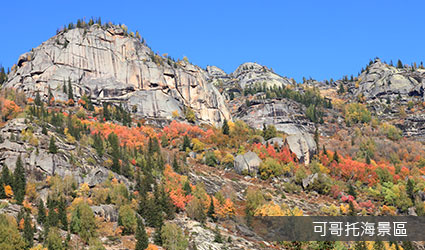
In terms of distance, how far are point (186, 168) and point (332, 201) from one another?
4689cm

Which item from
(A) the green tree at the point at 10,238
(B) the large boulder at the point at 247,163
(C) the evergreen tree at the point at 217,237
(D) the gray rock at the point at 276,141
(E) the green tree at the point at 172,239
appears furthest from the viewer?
(D) the gray rock at the point at 276,141

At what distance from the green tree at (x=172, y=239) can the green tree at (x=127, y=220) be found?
7.21 metres

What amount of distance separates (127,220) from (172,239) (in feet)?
39.3

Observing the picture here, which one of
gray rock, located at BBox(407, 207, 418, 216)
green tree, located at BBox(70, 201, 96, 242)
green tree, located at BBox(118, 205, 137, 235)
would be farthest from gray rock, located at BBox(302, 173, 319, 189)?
green tree, located at BBox(70, 201, 96, 242)

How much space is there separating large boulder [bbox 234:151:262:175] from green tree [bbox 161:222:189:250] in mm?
66539

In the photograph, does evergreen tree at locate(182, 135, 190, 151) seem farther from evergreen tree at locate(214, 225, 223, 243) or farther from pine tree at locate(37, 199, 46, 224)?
pine tree at locate(37, 199, 46, 224)

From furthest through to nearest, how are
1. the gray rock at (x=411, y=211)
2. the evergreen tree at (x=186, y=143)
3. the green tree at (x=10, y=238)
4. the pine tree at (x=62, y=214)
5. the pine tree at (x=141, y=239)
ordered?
the evergreen tree at (x=186, y=143), the gray rock at (x=411, y=211), the pine tree at (x=62, y=214), the pine tree at (x=141, y=239), the green tree at (x=10, y=238)

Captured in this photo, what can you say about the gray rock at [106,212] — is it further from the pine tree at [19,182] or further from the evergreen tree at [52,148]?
the evergreen tree at [52,148]

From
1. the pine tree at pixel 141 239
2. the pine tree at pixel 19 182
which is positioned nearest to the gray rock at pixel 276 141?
the pine tree at pixel 141 239

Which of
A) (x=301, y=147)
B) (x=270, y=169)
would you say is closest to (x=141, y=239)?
(x=270, y=169)

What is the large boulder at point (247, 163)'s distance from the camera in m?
168

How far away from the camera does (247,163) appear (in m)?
169


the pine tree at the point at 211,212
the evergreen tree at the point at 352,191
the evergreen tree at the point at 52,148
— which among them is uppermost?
the evergreen tree at the point at 352,191

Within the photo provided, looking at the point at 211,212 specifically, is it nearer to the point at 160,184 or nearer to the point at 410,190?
the point at 160,184
